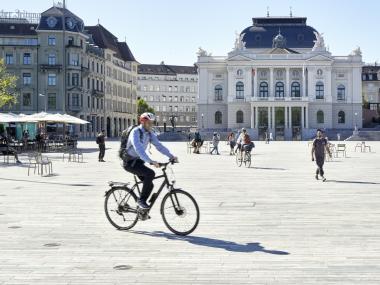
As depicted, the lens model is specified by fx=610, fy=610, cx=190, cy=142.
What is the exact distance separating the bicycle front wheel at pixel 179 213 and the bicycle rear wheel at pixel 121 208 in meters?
0.58

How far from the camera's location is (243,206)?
13.3m

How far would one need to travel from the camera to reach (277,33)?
10644 centimetres

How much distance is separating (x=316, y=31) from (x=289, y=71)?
1066 cm

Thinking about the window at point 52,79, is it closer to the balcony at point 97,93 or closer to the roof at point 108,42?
the balcony at point 97,93

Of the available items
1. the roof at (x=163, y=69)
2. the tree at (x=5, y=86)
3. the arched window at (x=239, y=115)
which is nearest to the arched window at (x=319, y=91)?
the arched window at (x=239, y=115)

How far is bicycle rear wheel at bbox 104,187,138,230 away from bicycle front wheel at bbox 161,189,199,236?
0.58 metres

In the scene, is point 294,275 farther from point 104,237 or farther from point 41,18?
point 41,18

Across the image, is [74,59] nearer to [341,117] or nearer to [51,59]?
[51,59]

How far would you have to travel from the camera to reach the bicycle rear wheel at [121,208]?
10.2 metres

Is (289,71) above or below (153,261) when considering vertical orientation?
above

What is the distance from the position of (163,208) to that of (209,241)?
1126 mm

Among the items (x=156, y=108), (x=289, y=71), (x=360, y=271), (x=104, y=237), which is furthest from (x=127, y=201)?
(x=156, y=108)

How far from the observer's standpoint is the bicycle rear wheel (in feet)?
33.4

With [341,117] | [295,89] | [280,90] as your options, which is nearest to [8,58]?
[280,90]
